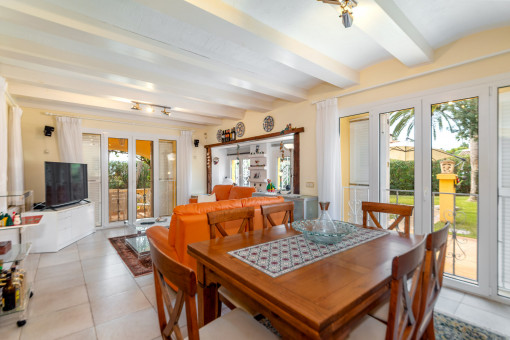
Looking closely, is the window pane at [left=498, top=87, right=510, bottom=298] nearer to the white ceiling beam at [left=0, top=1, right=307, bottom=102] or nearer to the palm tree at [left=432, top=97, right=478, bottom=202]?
the palm tree at [left=432, top=97, right=478, bottom=202]

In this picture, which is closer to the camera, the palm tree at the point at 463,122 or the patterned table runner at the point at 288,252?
the patterned table runner at the point at 288,252

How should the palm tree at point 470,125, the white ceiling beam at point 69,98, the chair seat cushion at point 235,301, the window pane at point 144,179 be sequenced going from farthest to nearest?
the window pane at point 144,179, the white ceiling beam at point 69,98, the palm tree at point 470,125, the chair seat cushion at point 235,301

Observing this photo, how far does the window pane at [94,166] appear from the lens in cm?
502

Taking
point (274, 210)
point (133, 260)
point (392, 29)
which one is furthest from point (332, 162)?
point (133, 260)

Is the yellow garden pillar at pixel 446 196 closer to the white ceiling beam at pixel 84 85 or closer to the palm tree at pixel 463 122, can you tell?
the palm tree at pixel 463 122

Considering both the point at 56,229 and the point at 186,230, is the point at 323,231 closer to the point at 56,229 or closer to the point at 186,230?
the point at 186,230

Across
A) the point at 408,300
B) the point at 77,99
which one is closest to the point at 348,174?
the point at 408,300

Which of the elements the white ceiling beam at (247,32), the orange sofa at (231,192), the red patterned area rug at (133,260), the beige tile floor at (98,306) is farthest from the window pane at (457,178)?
the red patterned area rug at (133,260)

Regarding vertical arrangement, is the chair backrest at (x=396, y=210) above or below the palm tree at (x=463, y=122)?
below

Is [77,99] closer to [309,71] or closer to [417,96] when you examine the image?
[309,71]

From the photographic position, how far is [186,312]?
801mm

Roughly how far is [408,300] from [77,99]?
5.37 meters

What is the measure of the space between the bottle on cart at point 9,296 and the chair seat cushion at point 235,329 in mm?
1884

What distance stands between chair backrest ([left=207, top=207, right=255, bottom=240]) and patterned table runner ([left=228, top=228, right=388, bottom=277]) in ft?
1.48
